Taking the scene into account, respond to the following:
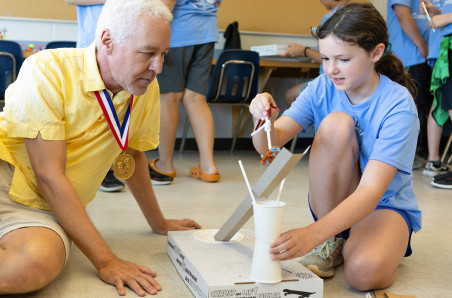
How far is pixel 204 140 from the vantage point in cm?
327

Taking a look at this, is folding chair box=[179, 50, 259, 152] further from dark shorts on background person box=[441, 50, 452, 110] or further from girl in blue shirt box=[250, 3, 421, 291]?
girl in blue shirt box=[250, 3, 421, 291]

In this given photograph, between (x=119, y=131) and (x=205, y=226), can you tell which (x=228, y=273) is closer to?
(x=119, y=131)

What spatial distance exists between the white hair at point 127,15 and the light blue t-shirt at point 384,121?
22.9 inches

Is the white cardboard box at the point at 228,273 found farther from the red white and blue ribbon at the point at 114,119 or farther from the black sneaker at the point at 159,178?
the black sneaker at the point at 159,178

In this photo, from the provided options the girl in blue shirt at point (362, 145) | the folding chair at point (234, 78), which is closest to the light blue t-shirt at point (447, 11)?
the folding chair at point (234, 78)

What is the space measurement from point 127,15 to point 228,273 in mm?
698

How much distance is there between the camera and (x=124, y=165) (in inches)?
66.7

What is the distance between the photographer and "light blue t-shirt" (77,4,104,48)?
271 cm

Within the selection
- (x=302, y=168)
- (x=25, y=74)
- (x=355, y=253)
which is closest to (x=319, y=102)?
(x=355, y=253)

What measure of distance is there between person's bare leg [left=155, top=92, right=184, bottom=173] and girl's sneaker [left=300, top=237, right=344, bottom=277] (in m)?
1.61

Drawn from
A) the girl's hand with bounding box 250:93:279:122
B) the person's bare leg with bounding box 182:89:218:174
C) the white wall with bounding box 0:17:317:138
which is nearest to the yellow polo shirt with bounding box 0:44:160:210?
the girl's hand with bounding box 250:93:279:122

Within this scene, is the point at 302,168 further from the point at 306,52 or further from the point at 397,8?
the point at 397,8

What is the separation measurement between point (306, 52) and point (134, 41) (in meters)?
3.01

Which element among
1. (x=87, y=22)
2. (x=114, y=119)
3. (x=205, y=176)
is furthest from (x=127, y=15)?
(x=205, y=176)
